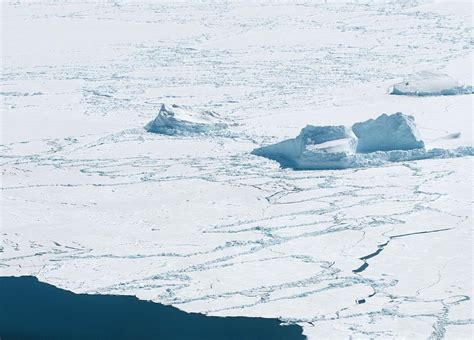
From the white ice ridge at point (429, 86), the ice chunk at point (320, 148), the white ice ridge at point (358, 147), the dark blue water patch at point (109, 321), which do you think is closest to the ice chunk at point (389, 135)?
the white ice ridge at point (358, 147)

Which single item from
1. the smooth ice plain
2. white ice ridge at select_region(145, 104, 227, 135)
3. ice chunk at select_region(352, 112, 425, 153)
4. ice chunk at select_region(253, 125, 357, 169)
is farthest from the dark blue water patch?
white ice ridge at select_region(145, 104, 227, 135)

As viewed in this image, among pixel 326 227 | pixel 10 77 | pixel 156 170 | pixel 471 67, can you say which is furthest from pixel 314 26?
pixel 326 227

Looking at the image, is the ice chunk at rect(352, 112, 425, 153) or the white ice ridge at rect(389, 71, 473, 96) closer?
the ice chunk at rect(352, 112, 425, 153)

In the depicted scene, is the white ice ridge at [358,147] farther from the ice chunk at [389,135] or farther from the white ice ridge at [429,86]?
the white ice ridge at [429,86]

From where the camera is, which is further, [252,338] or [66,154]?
[66,154]

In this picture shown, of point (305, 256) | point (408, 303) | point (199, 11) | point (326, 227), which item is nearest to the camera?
point (408, 303)

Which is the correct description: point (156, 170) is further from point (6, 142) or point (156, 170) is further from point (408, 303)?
point (408, 303)

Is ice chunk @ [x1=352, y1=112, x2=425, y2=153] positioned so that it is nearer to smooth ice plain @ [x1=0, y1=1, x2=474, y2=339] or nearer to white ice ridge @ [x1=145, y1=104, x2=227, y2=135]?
smooth ice plain @ [x1=0, y1=1, x2=474, y2=339]
